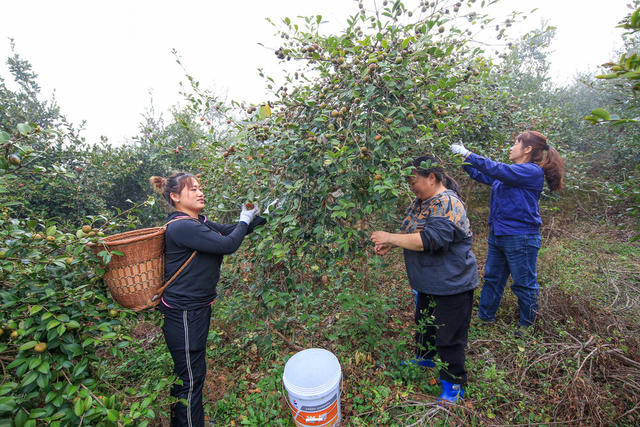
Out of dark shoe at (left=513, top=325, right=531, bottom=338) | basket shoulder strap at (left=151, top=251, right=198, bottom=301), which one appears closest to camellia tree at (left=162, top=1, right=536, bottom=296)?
basket shoulder strap at (left=151, top=251, right=198, bottom=301)

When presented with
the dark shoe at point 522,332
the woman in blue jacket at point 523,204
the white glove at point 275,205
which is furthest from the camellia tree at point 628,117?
the white glove at point 275,205

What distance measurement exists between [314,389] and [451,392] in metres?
1.04

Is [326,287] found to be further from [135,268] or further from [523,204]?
[523,204]

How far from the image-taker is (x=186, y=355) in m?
1.86

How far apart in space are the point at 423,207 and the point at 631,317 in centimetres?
247

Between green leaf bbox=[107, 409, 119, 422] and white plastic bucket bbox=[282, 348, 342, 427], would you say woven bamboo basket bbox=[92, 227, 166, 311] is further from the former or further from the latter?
white plastic bucket bbox=[282, 348, 342, 427]

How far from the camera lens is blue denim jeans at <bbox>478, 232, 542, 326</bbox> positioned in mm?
2506

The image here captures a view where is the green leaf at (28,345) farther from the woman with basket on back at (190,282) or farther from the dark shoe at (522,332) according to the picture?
the dark shoe at (522,332)

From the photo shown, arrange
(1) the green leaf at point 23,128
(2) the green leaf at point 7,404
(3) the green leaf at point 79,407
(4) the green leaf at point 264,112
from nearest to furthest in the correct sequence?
(2) the green leaf at point 7,404 < (3) the green leaf at point 79,407 < (1) the green leaf at point 23,128 < (4) the green leaf at point 264,112

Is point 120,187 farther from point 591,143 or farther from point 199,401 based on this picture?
point 591,143

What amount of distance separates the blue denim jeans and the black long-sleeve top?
7.73 ft

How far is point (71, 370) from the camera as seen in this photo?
4.21 feet

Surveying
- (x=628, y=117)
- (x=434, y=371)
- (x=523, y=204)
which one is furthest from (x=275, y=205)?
(x=628, y=117)

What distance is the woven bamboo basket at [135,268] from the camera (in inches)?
60.3
